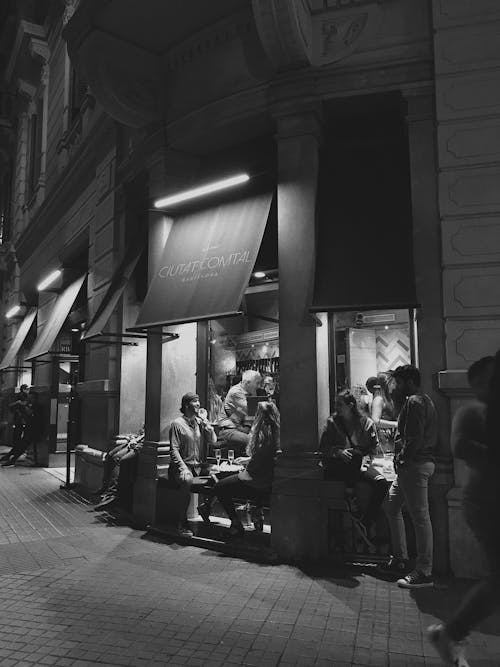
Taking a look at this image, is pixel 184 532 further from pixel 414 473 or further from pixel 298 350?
pixel 414 473

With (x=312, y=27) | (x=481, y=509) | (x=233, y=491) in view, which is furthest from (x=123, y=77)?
(x=481, y=509)

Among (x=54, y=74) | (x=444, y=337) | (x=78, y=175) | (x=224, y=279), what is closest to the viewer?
(x=444, y=337)

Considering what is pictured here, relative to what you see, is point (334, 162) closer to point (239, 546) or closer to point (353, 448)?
point (353, 448)

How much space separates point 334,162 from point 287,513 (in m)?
4.34

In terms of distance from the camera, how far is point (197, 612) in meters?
4.46

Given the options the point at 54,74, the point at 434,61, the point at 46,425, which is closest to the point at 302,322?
the point at 434,61

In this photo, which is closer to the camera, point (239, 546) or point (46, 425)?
point (239, 546)

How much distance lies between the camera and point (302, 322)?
20.6 feet

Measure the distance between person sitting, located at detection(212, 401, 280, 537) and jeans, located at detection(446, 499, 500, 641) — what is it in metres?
3.20

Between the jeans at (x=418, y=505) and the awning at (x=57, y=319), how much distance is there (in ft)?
28.6

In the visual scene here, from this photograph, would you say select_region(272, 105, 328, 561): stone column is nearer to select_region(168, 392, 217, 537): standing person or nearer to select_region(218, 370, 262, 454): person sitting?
select_region(168, 392, 217, 537): standing person

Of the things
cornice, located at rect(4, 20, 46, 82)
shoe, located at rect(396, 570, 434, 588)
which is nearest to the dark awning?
shoe, located at rect(396, 570, 434, 588)

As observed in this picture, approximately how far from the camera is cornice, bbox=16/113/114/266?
10.7 m

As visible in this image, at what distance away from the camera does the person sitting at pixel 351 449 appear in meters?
5.71
